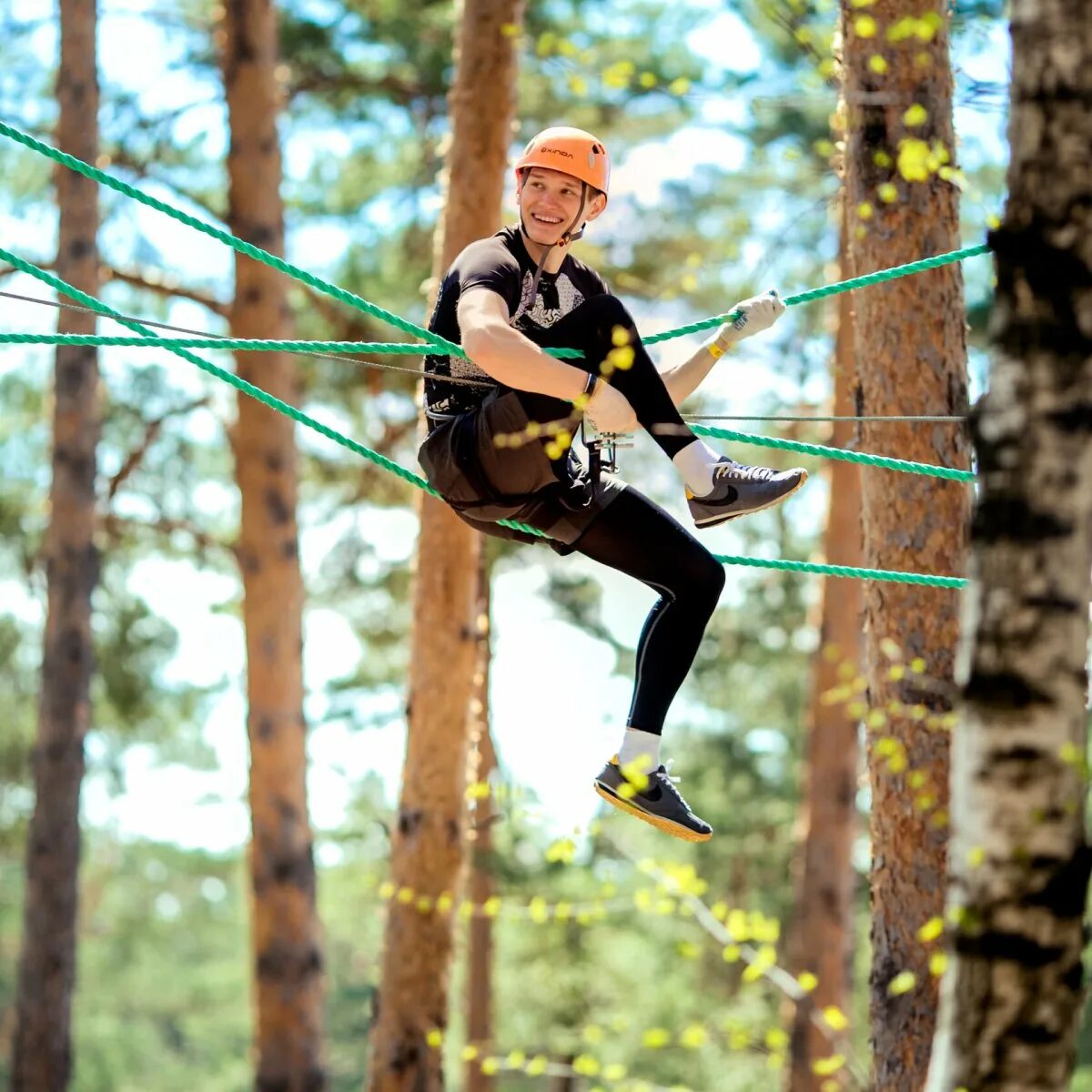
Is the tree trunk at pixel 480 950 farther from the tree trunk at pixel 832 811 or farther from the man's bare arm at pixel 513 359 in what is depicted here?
the man's bare arm at pixel 513 359

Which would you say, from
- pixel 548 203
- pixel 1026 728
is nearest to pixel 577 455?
pixel 548 203

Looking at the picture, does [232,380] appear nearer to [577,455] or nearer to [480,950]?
[577,455]

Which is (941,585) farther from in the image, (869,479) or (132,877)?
(132,877)

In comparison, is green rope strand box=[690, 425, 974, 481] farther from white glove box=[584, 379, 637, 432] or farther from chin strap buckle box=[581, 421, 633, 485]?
white glove box=[584, 379, 637, 432]

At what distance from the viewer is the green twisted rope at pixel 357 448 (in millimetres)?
3801

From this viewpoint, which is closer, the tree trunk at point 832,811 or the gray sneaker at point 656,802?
the gray sneaker at point 656,802

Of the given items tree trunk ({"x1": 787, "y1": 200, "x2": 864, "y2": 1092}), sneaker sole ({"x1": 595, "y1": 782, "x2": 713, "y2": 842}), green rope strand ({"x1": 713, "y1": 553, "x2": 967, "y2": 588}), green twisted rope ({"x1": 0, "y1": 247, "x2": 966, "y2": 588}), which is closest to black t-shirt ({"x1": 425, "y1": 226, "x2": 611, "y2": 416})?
green twisted rope ({"x1": 0, "y1": 247, "x2": 966, "y2": 588})

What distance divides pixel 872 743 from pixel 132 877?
26.3m

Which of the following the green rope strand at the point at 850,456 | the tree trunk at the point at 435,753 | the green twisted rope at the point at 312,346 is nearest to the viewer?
the green twisted rope at the point at 312,346

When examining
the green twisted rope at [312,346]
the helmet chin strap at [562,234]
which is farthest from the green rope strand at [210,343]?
the helmet chin strap at [562,234]

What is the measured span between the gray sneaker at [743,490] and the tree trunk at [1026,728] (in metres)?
1.50

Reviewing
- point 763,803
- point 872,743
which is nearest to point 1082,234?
point 872,743

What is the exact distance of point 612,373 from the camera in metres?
3.43

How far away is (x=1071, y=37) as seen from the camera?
2035mm
